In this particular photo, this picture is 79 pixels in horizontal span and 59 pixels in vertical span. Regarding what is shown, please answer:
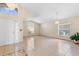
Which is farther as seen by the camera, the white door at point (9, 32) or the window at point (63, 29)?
the window at point (63, 29)

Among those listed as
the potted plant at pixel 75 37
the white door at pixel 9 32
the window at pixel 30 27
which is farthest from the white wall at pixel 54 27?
the white door at pixel 9 32

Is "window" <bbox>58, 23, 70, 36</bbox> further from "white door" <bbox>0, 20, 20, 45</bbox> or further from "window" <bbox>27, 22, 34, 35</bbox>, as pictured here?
"white door" <bbox>0, 20, 20, 45</bbox>

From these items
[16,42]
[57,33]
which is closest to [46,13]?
[57,33]

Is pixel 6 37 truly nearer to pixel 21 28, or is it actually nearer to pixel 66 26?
pixel 21 28

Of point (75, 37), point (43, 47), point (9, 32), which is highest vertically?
point (9, 32)

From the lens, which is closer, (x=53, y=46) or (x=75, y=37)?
(x=75, y=37)

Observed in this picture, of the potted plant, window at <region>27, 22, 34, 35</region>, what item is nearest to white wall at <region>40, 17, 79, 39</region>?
the potted plant

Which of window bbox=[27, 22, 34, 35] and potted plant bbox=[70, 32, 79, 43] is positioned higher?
window bbox=[27, 22, 34, 35]

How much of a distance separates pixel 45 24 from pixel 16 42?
790 mm

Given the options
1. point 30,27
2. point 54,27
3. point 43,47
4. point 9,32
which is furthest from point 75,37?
point 9,32

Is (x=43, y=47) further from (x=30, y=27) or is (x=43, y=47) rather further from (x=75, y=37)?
(x=75, y=37)

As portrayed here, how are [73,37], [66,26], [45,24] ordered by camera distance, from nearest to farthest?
[73,37] < [66,26] < [45,24]

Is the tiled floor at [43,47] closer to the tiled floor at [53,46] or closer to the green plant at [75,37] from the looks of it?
the tiled floor at [53,46]

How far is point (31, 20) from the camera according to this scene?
207 cm
